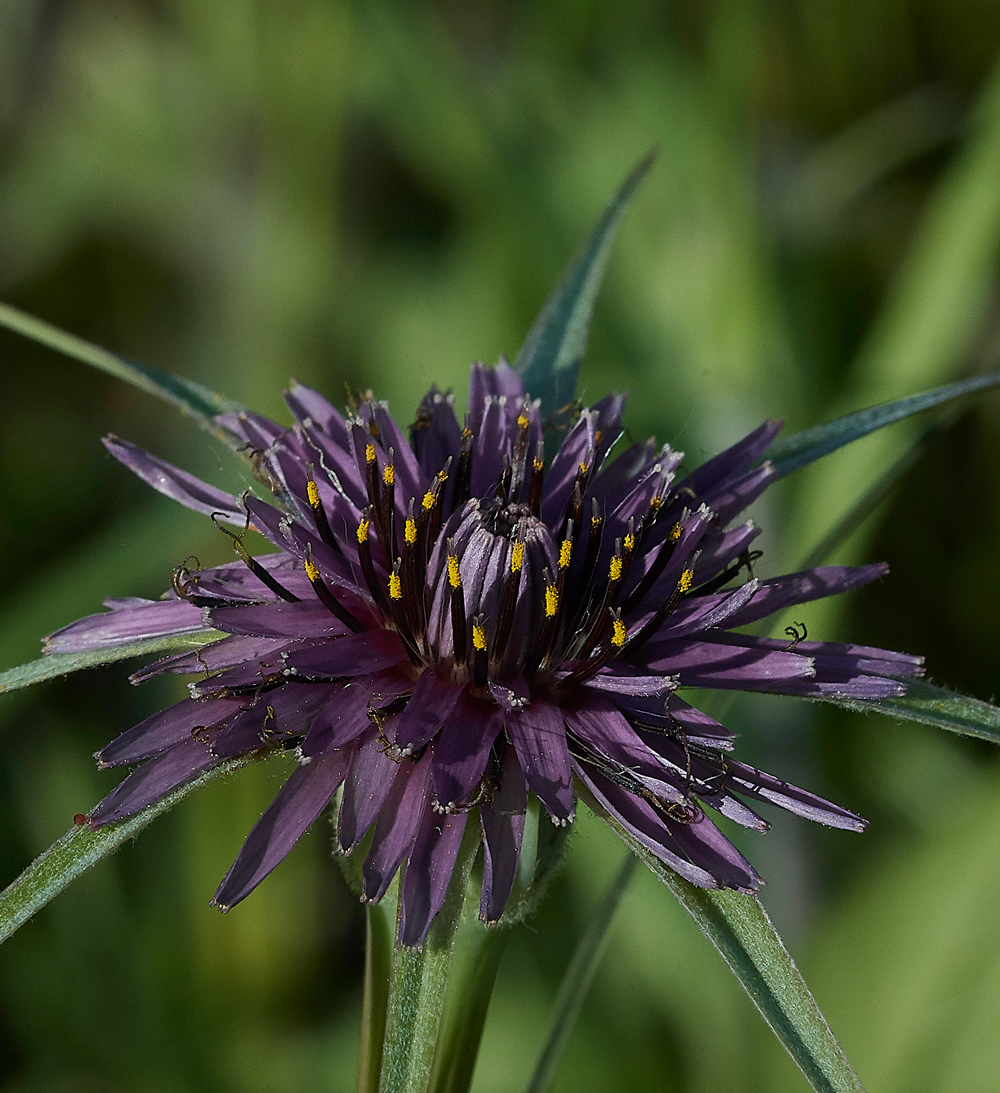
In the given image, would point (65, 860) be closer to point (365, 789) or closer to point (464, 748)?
point (365, 789)

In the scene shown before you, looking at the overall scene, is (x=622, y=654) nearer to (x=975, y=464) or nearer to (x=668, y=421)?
(x=668, y=421)

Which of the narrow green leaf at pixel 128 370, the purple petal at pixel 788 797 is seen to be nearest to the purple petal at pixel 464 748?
the purple petal at pixel 788 797

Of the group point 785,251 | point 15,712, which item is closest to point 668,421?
point 785,251

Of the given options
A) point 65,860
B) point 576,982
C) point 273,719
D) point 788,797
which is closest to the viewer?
point 65,860

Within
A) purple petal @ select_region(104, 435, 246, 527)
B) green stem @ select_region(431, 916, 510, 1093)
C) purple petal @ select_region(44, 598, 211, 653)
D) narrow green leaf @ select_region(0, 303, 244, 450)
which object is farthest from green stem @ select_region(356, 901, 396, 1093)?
narrow green leaf @ select_region(0, 303, 244, 450)

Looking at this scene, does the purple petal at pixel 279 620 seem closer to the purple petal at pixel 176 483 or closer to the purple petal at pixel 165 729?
the purple petal at pixel 165 729

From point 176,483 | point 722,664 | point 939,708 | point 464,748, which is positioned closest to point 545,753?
point 464,748
